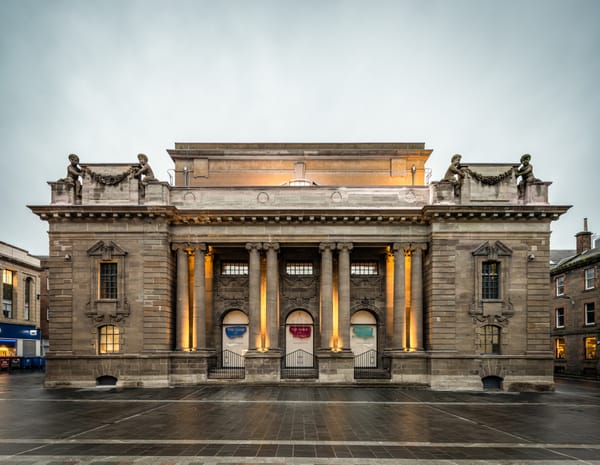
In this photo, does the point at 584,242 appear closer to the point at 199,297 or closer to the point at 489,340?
the point at 489,340

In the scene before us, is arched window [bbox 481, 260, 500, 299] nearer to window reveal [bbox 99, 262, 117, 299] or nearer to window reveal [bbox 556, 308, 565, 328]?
window reveal [bbox 556, 308, 565, 328]

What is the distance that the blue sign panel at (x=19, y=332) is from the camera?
41.8 meters

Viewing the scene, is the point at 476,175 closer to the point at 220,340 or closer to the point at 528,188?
the point at 528,188

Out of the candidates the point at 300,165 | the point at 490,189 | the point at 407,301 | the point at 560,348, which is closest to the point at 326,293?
the point at 407,301

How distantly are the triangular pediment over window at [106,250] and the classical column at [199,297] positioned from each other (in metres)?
4.38

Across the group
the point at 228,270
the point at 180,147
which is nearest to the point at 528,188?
the point at 228,270

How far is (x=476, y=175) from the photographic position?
25.3 metres

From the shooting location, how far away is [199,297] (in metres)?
26.1

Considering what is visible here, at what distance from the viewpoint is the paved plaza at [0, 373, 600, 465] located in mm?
10797

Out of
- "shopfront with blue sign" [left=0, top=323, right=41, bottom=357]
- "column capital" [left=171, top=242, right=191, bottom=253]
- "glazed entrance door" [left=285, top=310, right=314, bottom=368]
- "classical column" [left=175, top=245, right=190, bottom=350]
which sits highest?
"column capital" [left=171, top=242, right=191, bottom=253]

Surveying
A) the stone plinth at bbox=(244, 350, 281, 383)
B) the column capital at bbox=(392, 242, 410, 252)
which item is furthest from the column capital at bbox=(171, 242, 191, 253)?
the column capital at bbox=(392, 242, 410, 252)

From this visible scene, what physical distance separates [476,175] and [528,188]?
10.4ft

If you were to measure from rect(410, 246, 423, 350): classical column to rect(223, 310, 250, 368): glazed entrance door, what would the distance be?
11.3m

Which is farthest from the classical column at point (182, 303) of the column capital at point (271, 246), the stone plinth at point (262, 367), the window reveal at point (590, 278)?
the window reveal at point (590, 278)
